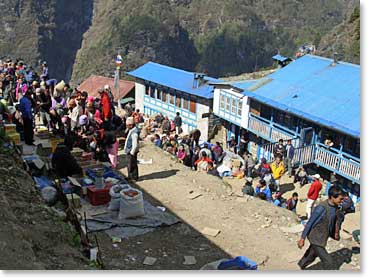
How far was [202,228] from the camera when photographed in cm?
835

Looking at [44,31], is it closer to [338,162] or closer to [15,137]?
[338,162]

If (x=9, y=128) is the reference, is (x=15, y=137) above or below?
below

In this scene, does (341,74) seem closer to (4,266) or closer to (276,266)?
(276,266)

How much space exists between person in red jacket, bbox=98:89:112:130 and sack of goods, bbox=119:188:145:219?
Answer: 10.8 feet

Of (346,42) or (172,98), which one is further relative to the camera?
(346,42)

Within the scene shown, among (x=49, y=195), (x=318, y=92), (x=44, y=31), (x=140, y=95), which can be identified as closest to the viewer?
(x=49, y=195)

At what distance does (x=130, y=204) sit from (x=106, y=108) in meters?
3.64

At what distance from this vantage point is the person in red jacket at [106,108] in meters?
11.1

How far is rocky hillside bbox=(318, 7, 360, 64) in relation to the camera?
37844 millimetres

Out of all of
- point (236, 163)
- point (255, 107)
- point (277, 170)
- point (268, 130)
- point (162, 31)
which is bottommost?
point (162, 31)

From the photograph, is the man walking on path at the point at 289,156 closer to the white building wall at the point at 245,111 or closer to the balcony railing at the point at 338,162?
the balcony railing at the point at 338,162

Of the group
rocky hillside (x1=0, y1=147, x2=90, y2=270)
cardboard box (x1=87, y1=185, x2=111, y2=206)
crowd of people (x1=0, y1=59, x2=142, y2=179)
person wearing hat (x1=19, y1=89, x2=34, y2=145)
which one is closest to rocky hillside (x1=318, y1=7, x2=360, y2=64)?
crowd of people (x1=0, y1=59, x2=142, y2=179)

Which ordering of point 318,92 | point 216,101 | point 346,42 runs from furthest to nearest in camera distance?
point 346,42, point 216,101, point 318,92

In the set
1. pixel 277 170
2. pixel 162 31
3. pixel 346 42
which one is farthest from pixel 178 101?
pixel 162 31
